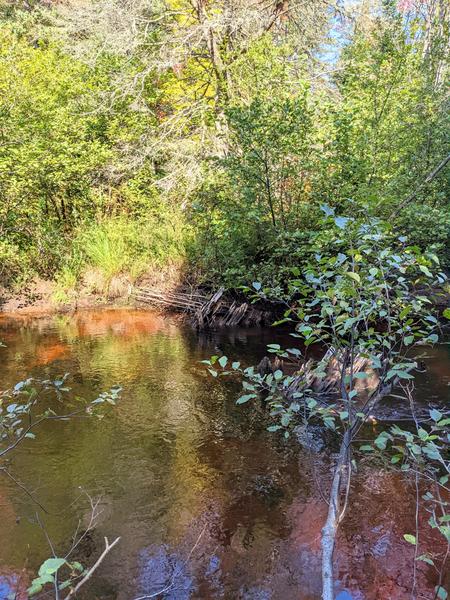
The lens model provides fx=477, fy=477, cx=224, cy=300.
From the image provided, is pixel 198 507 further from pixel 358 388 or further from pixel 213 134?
pixel 213 134

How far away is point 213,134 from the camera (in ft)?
39.7

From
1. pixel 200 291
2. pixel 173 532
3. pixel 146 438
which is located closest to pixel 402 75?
pixel 200 291

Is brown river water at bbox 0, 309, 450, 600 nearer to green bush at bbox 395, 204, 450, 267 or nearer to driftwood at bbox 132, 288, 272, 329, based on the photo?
green bush at bbox 395, 204, 450, 267

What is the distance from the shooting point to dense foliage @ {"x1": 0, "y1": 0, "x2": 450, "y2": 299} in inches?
296

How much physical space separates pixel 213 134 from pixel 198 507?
1020cm

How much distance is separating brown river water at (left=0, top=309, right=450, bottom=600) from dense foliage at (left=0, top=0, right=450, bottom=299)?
238 cm

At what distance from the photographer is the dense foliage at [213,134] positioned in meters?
7.53

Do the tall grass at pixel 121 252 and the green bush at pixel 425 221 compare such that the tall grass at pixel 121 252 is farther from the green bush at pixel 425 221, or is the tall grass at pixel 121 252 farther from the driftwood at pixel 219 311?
the green bush at pixel 425 221

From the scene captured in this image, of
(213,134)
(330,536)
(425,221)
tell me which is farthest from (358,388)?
(213,134)

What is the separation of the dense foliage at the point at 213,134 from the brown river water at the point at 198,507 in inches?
93.6

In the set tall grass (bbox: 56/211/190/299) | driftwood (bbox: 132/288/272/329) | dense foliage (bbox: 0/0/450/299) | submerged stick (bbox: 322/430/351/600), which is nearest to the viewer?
submerged stick (bbox: 322/430/351/600)

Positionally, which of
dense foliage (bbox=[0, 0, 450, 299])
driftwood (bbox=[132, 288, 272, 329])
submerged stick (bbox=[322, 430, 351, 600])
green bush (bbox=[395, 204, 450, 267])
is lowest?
driftwood (bbox=[132, 288, 272, 329])

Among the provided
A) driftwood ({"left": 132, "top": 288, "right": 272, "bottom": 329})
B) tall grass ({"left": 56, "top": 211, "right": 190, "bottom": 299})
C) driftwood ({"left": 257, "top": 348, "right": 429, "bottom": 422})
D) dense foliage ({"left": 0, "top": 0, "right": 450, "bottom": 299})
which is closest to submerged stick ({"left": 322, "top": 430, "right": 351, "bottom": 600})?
driftwood ({"left": 257, "top": 348, "right": 429, "bottom": 422})

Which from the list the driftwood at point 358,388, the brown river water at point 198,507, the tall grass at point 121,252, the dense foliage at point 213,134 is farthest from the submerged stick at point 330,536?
the tall grass at point 121,252
